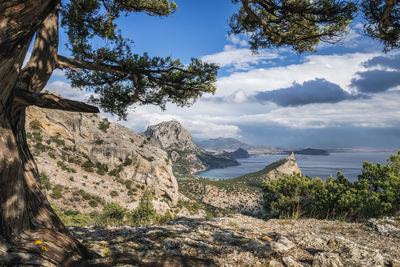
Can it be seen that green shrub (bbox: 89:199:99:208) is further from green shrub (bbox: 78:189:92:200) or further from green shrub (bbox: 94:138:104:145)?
green shrub (bbox: 94:138:104:145)

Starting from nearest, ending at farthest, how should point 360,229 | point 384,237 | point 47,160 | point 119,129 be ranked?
point 384,237 → point 360,229 → point 47,160 → point 119,129

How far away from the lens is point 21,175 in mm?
2898

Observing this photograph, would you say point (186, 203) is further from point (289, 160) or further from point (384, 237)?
point (289, 160)

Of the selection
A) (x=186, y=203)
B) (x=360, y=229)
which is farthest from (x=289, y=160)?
(x=360, y=229)

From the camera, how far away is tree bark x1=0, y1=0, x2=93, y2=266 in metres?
2.29

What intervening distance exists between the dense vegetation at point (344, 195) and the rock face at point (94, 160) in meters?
24.3

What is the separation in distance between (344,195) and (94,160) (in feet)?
129

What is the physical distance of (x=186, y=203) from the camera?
5256 cm

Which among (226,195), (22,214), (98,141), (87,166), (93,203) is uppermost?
(98,141)

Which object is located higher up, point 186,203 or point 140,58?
point 140,58

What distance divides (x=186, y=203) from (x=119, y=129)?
2475 centimetres

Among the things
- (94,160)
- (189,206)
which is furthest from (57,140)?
(189,206)

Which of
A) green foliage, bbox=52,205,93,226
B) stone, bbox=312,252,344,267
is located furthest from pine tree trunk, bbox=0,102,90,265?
green foliage, bbox=52,205,93,226

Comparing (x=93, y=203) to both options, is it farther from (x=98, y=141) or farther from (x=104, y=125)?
(x=104, y=125)
